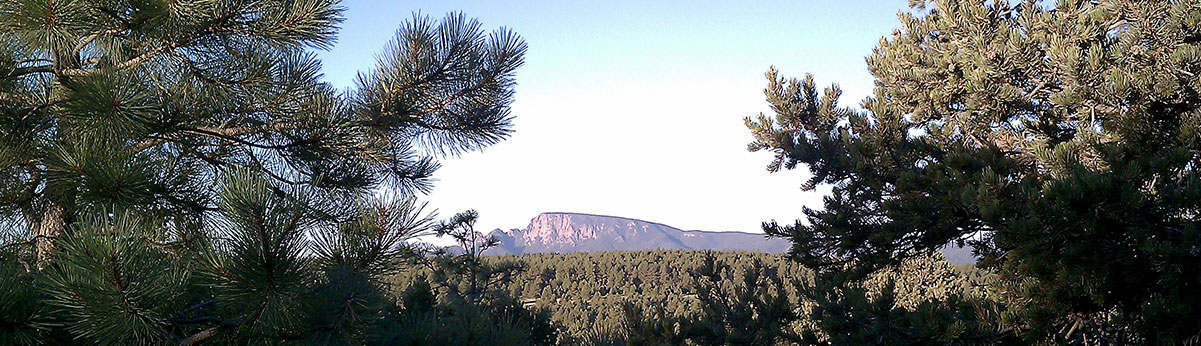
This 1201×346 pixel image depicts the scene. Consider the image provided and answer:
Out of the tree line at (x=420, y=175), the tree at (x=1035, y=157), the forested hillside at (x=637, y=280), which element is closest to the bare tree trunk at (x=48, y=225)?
the tree line at (x=420, y=175)

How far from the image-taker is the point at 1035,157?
7.30 metres

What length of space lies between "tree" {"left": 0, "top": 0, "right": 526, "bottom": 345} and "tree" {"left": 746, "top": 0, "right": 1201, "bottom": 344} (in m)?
3.99

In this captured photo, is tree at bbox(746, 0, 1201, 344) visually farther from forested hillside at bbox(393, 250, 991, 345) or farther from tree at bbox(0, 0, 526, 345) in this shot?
forested hillside at bbox(393, 250, 991, 345)

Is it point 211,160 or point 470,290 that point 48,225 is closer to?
point 211,160

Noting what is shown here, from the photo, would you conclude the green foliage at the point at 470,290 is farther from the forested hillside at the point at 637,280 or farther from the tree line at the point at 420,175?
the forested hillside at the point at 637,280

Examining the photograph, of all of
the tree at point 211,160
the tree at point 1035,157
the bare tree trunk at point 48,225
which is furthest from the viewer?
the tree at point 1035,157

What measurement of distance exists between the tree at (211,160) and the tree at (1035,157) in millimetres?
3992

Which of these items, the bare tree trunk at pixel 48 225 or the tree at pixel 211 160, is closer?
the tree at pixel 211 160

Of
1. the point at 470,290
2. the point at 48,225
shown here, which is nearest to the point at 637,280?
the point at 470,290

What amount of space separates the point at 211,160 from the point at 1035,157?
24.0ft

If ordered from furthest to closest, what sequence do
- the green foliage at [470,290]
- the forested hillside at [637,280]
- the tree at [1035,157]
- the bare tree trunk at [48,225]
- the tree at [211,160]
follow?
the forested hillside at [637,280] → the green foliage at [470,290] → the tree at [1035,157] → the bare tree trunk at [48,225] → the tree at [211,160]

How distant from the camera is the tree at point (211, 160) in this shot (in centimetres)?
247

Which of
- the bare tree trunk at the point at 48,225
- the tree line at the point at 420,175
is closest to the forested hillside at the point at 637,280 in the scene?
the tree line at the point at 420,175

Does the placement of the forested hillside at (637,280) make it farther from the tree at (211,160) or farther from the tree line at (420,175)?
the tree at (211,160)
